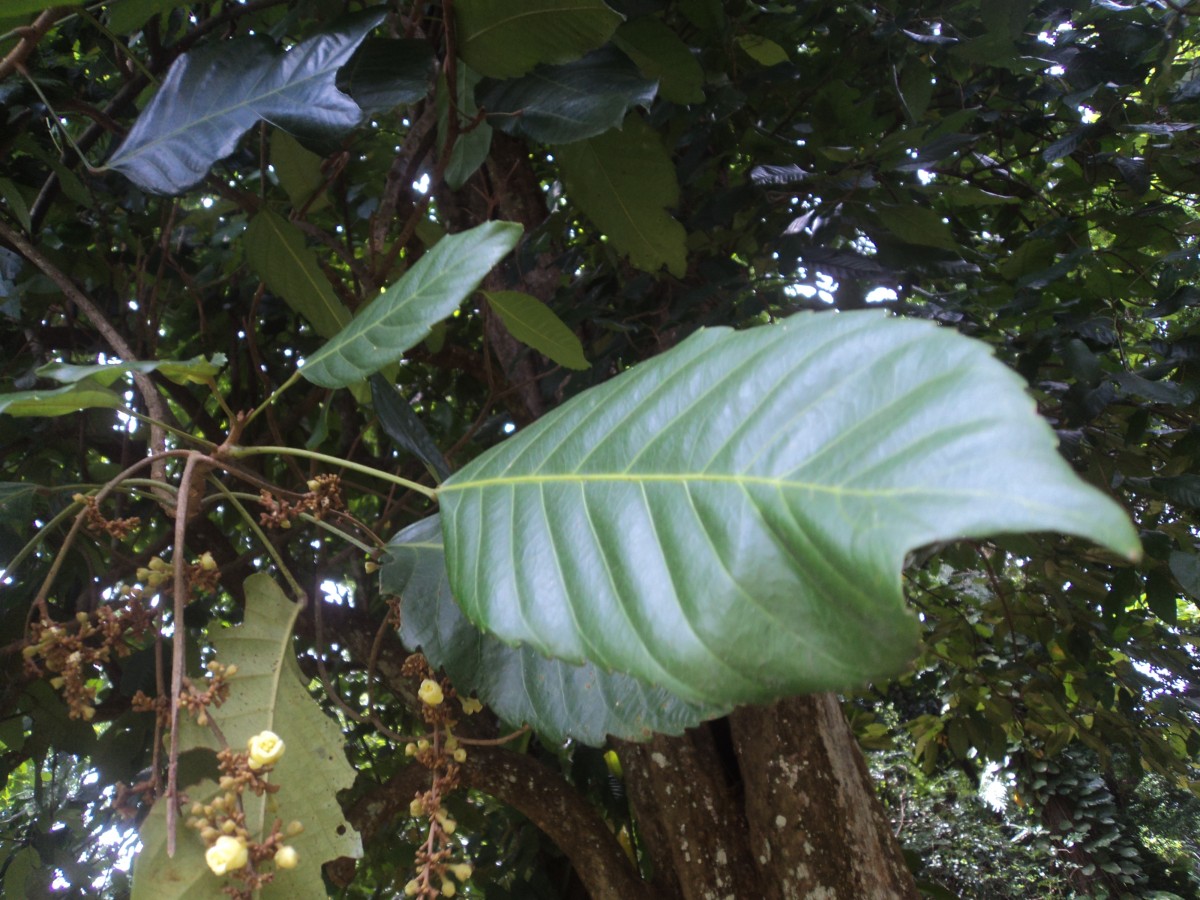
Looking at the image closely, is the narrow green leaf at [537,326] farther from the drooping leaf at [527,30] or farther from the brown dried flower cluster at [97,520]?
the brown dried flower cluster at [97,520]

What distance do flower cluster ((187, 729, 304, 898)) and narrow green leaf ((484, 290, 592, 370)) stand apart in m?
0.66

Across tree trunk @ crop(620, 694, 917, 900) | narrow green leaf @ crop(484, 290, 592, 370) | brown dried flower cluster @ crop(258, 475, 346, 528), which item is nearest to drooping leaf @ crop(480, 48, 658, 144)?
narrow green leaf @ crop(484, 290, 592, 370)

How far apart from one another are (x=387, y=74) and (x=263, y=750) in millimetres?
844

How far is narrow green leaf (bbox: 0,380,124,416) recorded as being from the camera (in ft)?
2.17

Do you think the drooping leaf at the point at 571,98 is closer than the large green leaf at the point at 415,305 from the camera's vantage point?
No

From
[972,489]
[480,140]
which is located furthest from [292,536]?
[972,489]

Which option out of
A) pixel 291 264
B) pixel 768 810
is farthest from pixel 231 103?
pixel 768 810

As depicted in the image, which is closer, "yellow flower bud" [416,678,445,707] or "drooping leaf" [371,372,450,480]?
"yellow flower bud" [416,678,445,707]

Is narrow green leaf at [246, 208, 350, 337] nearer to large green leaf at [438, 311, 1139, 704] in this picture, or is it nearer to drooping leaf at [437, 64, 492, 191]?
drooping leaf at [437, 64, 492, 191]

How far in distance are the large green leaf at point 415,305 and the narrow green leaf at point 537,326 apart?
0.36 meters

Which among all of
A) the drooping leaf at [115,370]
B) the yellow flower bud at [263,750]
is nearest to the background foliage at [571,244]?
the drooping leaf at [115,370]

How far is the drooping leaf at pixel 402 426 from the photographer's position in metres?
0.99

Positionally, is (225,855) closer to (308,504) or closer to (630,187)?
(308,504)

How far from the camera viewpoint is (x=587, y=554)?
22.1 inches
